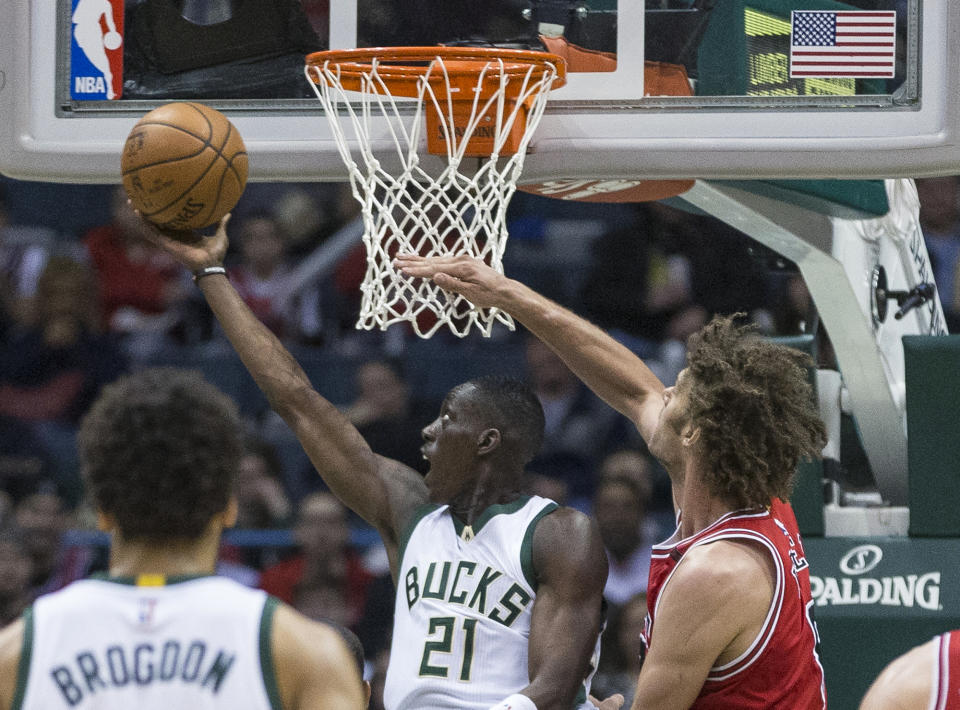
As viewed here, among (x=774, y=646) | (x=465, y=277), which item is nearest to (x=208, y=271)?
(x=465, y=277)

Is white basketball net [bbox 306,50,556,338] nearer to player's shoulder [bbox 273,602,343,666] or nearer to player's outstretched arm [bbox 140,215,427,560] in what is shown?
player's outstretched arm [bbox 140,215,427,560]

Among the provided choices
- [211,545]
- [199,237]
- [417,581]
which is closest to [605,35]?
[199,237]

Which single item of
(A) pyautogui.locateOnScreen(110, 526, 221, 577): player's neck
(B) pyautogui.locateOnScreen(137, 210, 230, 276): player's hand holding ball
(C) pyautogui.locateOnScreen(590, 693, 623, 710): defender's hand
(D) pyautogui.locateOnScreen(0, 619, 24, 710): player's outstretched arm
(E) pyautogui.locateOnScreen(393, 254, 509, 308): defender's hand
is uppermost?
(B) pyautogui.locateOnScreen(137, 210, 230, 276): player's hand holding ball

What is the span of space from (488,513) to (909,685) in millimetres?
1675

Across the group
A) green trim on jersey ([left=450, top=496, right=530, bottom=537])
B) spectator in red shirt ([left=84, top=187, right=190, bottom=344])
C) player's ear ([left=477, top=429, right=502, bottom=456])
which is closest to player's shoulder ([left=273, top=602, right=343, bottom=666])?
green trim on jersey ([left=450, top=496, right=530, bottom=537])

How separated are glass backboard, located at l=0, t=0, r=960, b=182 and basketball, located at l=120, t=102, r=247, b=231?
0.41 m

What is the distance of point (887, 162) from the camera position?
347 centimetres

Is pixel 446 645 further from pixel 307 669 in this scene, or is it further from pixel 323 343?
pixel 323 343

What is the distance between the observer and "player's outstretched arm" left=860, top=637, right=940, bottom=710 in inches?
73.7

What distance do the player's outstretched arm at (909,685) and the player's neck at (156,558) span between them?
3.33 ft

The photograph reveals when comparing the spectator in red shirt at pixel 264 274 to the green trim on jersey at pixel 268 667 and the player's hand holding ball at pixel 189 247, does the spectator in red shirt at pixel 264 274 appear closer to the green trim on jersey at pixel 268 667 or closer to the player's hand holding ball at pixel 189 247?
the player's hand holding ball at pixel 189 247

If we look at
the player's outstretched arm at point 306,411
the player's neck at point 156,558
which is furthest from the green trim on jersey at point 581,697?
the player's neck at point 156,558

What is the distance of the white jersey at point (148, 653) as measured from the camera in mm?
1974

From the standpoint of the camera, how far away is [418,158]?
12.0 feet
